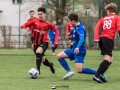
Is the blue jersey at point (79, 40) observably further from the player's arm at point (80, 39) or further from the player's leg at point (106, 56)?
the player's leg at point (106, 56)

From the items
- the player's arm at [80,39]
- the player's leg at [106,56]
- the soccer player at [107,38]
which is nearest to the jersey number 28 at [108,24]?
the soccer player at [107,38]

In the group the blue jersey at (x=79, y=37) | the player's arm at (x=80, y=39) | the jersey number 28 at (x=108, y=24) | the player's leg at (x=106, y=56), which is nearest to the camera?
the player's leg at (x=106, y=56)

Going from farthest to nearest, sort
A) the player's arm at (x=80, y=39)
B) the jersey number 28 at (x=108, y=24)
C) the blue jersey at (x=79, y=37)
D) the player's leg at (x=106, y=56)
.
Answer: the blue jersey at (x=79, y=37) → the player's arm at (x=80, y=39) → the jersey number 28 at (x=108, y=24) → the player's leg at (x=106, y=56)

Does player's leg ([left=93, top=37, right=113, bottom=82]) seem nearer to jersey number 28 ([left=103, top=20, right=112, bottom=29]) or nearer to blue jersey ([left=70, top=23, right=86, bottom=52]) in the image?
jersey number 28 ([left=103, top=20, right=112, bottom=29])

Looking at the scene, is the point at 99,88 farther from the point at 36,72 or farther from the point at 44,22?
the point at 44,22

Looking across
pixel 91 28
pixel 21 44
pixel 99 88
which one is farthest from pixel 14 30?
pixel 99 88

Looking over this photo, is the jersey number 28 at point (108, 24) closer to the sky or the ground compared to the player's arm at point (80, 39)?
closer to the sky

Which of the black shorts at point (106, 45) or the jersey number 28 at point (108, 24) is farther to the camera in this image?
the jersey number 28 at point (108, 24)

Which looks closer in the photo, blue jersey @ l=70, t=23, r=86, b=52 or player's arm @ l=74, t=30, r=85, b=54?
→ player's arm @ l=74, t=30, r=85, b=54

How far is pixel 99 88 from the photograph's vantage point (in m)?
9.55

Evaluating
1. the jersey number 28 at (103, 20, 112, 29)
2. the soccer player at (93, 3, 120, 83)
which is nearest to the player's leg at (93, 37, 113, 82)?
the soccer player at (93, 3, 120, 83)

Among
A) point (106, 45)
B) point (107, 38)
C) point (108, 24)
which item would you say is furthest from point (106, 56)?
point (108, 24)

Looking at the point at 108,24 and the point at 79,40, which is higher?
the point at 108,24

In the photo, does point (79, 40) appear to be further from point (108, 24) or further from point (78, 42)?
point (108, 24)
